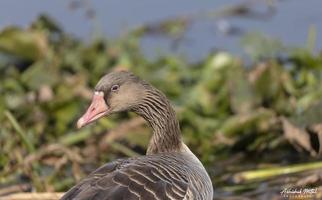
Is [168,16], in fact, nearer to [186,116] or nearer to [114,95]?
[186,116]

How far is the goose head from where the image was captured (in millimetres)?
5777

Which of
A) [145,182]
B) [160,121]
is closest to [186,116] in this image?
[160,121]

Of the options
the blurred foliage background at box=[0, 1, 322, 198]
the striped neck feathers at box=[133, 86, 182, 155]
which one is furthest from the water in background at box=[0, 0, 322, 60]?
the striped neck feathers at box=[133, 86, 182, 155]

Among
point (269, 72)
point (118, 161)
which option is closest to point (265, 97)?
point (269, 72)

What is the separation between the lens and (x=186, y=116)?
756cm

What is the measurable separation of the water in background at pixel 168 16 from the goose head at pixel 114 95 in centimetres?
427

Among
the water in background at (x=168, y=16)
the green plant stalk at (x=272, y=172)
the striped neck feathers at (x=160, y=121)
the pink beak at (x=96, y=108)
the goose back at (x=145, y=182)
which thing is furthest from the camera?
the water in background at (x=168, y=16)

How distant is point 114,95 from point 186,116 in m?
1.79

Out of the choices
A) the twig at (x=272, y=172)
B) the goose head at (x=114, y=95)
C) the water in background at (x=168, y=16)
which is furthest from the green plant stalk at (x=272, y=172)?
the water in background at (x=168, y=16)

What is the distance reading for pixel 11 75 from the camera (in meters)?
8.26

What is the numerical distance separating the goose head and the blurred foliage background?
888mm

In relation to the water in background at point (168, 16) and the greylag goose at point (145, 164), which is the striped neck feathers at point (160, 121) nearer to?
the greylag goose at point (145, 164)

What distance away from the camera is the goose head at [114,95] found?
227 inches

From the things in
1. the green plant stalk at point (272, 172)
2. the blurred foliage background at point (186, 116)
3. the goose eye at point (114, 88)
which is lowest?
the green plant stalk at point (272, 172)
